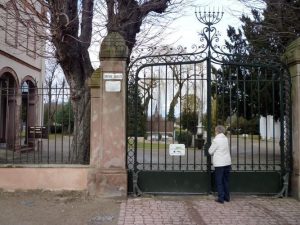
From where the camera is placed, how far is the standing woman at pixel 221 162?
9125mm

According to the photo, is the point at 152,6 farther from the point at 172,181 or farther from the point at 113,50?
the point at 172,181

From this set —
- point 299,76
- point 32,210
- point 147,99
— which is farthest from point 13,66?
point 299,76

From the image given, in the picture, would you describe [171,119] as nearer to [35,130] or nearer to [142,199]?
[142,199]

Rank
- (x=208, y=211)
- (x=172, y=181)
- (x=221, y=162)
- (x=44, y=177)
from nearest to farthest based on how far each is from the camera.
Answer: (x=208, y=211)
(x=221, y=162)
(x=44, y=177)
(x=172, y=181)

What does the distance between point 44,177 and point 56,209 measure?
4.39 ft

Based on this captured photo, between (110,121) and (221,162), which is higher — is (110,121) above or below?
above

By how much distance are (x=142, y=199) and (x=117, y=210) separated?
3.55 ft

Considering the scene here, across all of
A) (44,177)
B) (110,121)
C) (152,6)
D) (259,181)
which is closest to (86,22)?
(152,6)

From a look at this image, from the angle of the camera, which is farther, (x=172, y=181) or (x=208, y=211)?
(x=172, y=181)

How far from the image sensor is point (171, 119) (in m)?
10.4

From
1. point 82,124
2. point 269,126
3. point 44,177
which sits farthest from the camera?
point 269,126

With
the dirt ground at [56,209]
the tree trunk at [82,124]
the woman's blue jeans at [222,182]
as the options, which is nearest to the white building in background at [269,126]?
the woman's blue jeans at [222,182]

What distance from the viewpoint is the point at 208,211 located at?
27.2 feet

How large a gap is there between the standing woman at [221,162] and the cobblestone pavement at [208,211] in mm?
270
